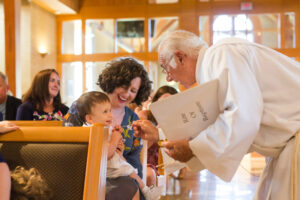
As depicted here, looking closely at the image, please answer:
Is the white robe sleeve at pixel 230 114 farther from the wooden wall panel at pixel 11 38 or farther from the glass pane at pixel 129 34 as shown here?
the glass pane at pixel 129 34

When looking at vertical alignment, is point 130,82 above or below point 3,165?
above

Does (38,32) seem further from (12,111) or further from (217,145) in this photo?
(217,145)

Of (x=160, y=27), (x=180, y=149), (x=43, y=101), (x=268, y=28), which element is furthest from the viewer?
(x=160, y=27)

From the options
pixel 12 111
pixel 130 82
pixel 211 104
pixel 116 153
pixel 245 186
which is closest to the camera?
pixel 211 104

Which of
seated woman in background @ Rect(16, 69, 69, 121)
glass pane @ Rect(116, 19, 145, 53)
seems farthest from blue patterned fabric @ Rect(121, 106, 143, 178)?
glass pane @ Rect(116, 19, 145, 53)

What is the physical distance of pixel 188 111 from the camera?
63.6 inches

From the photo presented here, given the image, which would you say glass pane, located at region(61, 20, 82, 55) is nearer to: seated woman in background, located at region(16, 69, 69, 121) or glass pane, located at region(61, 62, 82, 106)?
Result: glass pane, located at region(61, 62, 82, 106)

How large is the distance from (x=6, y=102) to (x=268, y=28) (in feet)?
27.9

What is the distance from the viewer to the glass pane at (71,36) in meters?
12.3

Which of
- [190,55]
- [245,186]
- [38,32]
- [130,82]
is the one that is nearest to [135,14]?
[38,32]

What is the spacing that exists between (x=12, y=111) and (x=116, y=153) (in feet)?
8.52

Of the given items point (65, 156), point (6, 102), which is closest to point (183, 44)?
point (65, 156)

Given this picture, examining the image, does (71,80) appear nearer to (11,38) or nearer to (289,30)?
(11,38)

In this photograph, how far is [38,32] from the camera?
11180 millimetres
